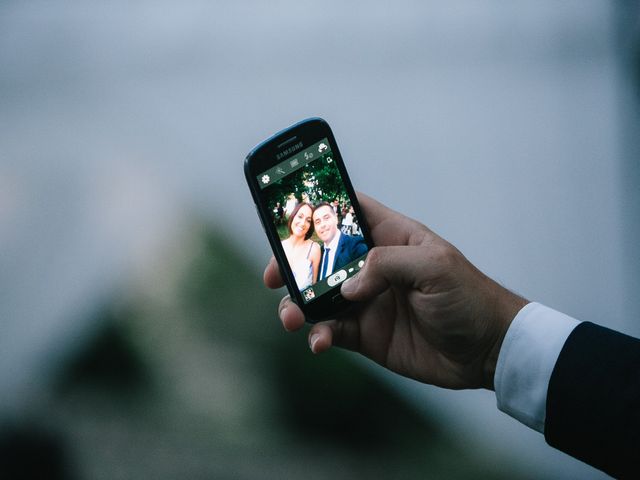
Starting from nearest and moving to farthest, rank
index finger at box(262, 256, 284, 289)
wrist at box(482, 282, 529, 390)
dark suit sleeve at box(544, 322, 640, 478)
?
dark suit sleeve at box(544, 322, 640, 478) → wrist at box(482, 282, 529, 390) → index finger at box(262, 256, 284, 289)

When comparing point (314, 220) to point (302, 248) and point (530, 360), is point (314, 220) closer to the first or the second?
point (302, 248)

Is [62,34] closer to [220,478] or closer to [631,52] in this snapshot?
[220,478]

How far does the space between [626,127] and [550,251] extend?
13.1 inches

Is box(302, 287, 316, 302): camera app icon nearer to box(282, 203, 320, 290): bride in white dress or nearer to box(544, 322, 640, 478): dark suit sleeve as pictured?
box(282, 203, 320, 290): bride in white dress

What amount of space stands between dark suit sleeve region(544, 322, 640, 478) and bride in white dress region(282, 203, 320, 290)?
1.12 ft

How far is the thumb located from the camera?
719 mm

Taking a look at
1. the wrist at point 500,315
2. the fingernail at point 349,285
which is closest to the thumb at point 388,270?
the fingernail at point 349,285

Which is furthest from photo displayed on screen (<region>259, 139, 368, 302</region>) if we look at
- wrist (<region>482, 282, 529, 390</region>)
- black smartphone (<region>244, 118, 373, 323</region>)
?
wrist (<region>482, 282, 529, 390</region>)

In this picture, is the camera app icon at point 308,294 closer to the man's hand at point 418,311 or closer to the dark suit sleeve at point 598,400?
the man's hand at point 418,311

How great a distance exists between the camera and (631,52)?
126 centimetres

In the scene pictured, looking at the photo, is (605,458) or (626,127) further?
(626,127)

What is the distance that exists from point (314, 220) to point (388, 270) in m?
0.14

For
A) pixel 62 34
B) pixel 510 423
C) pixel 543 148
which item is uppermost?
pixel 62 34

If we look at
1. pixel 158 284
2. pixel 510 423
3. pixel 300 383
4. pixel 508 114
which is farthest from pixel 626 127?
pixel 158 284
